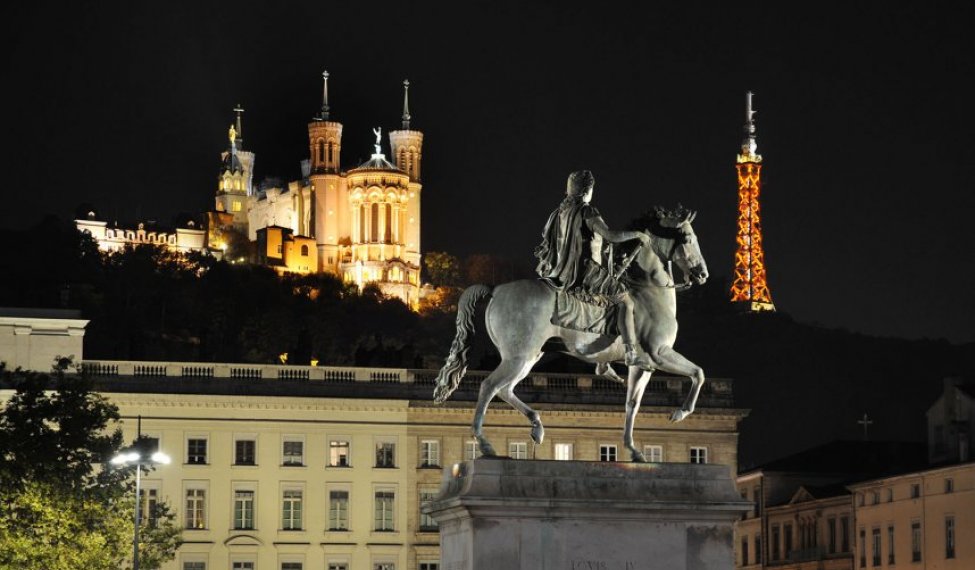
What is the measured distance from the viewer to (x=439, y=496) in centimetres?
3070

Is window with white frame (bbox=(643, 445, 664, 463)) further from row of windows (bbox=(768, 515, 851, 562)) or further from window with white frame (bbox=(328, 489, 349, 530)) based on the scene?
row of windows (bbox=(768, 515, 851, 562))

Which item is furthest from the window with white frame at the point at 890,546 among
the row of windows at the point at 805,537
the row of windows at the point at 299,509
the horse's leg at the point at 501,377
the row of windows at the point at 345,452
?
the horse's leg at the point at 501,377

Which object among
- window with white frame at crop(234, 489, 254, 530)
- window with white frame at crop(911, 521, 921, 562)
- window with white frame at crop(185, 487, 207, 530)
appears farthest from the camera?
window with white frame at crop(911, 521, 921, 562)

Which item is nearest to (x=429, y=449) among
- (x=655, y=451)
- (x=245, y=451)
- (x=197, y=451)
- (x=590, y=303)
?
(x=245, y=451)

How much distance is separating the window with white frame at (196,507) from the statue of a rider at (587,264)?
204 ft

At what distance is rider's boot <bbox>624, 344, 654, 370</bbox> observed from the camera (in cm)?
3040

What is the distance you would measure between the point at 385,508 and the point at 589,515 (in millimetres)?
64503

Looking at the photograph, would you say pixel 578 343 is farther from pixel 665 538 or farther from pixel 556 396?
pixel 556 396

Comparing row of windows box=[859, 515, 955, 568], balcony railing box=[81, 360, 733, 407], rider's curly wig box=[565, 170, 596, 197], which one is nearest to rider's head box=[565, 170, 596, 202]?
rider's curly wig box=[565, 170, 596, 197]

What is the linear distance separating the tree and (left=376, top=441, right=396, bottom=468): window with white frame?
27.8 m

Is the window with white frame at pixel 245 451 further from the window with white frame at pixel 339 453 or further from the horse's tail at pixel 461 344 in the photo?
the horse's tail at pixel 461 344

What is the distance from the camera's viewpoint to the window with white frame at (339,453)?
93.2 meters

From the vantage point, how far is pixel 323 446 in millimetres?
93125

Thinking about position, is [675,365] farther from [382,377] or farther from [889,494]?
[889,494]
